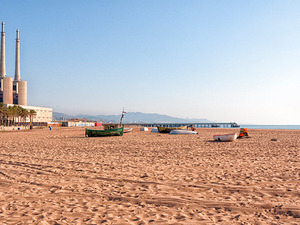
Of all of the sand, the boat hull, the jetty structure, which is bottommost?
the sand

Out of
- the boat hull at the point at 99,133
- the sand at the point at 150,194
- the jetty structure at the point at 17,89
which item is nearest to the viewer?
the sand at the point at 150,194

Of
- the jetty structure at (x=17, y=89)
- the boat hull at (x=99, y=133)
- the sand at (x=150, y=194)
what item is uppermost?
the jetty structure at (x=17, y=89)

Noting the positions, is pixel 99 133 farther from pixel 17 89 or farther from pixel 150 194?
pixel 17 89

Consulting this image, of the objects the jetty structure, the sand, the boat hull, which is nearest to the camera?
the sand

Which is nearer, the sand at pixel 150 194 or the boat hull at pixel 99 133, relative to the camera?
the sand at pixel 150 194

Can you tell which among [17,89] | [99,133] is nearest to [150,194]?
[99,133]

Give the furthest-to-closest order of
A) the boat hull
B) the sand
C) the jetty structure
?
the jetty structure < the boat hull < the sand

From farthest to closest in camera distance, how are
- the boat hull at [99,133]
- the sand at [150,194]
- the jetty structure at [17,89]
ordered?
the jetty structure at [17,89]
the boat hull at [99,133]
the sand at [150,194]

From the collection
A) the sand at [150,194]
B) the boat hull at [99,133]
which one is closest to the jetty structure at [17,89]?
the boat hull at [99,133]

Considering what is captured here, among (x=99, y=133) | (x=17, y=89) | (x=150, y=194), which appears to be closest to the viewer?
(x=150, y=194)

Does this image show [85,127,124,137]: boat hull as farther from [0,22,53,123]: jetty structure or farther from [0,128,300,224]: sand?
[0,22,53,123]: jetty structure

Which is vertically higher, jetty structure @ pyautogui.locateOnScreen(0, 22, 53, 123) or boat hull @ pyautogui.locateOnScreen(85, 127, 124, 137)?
jetty structure @ pyautogui.locateOnScreen(0, 22, 53, 123)

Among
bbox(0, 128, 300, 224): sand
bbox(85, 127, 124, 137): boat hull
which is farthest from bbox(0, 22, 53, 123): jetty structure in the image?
bbox(0, 128, 300, 224): sand

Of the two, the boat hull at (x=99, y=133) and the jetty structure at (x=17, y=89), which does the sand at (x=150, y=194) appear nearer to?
the boat hull at (x=99, y=133)
